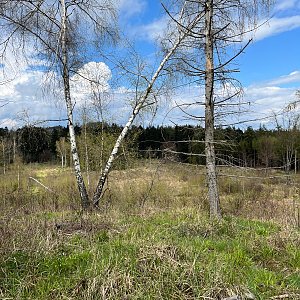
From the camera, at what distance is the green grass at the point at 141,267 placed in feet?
12.4

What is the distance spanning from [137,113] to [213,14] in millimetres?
4459

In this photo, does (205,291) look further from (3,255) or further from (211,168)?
(211,168)

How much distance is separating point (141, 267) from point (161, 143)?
5244 millimetres

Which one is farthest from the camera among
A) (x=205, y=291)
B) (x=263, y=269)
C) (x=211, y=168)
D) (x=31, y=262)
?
(x=211, y=168)

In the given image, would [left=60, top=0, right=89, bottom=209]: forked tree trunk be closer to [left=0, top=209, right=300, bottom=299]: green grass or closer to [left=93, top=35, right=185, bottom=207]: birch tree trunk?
[left=93, top=35, right=185, bottom=207]: birch tree trunk

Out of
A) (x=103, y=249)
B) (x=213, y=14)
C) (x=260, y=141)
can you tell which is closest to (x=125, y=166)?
(x=213, y=14)

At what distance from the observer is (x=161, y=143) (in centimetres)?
917

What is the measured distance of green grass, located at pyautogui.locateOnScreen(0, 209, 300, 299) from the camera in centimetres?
379

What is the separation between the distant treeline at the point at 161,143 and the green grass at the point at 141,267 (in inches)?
112

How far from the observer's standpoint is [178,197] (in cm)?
1525

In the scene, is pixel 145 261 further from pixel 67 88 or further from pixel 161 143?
pixel 67 88

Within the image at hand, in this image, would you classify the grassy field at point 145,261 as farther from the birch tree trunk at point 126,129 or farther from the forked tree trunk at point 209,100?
the birch tree trunk at point 126,129

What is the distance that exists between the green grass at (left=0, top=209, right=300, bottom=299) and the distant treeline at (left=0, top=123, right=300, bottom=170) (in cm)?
286

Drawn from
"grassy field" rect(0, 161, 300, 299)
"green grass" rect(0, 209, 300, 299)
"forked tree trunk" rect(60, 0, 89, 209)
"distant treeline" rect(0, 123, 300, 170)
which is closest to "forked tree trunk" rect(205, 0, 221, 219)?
"distant treeline" rect(0, 123, 300, 170)
